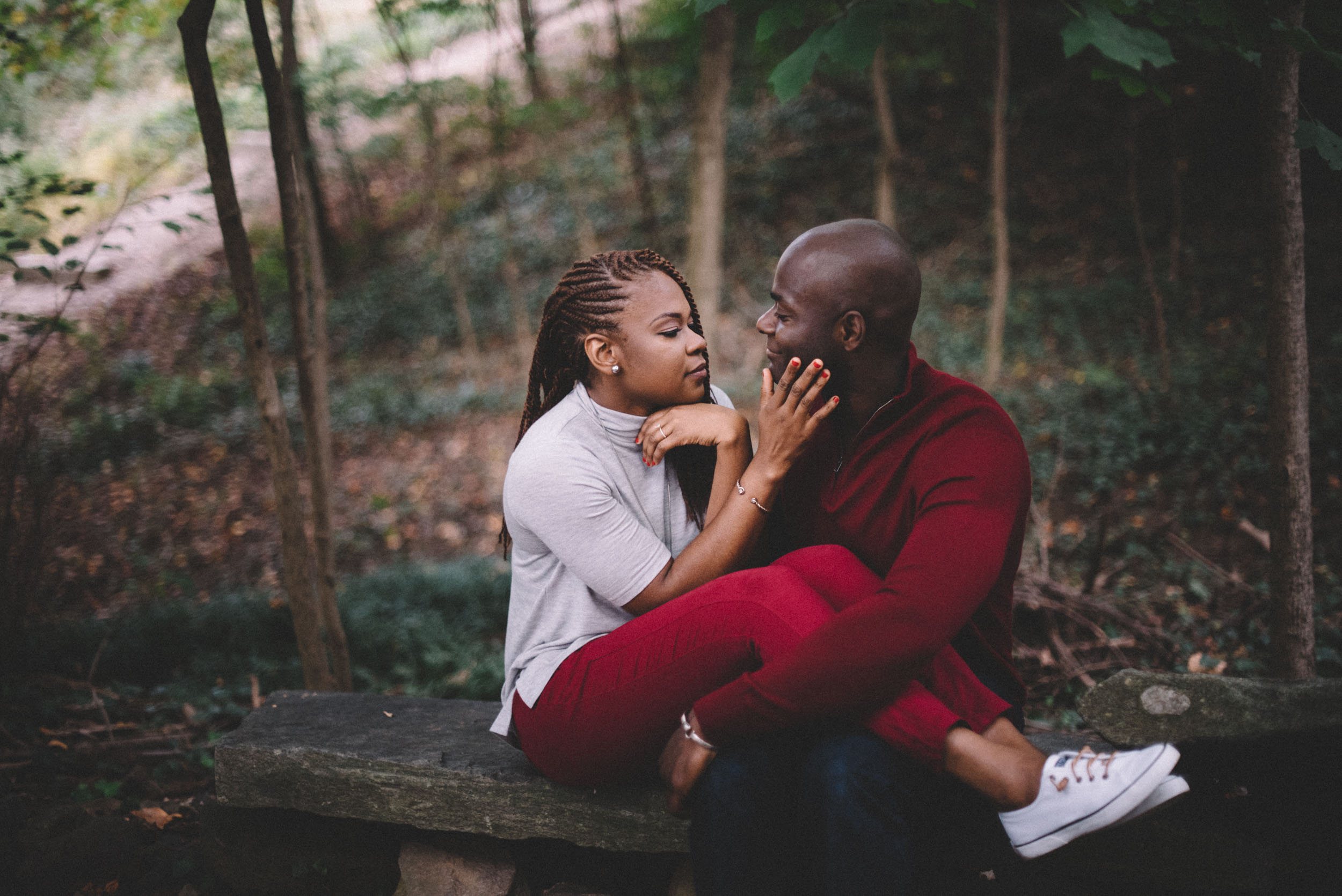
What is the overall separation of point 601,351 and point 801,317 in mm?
562

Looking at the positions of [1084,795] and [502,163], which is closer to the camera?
[1084,795]

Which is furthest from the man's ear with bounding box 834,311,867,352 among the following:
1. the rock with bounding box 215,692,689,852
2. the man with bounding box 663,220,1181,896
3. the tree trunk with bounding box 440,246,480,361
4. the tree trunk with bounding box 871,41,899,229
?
the tree trunk with bounding box 440,246,480,361

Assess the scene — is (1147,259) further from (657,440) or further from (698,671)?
(698,671)

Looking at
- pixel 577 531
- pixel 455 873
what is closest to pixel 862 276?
pixel 577 531

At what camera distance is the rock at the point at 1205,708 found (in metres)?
2.19

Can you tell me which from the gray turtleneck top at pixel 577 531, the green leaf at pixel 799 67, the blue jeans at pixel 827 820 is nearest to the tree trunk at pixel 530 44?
the green leaf at pixel 799 67

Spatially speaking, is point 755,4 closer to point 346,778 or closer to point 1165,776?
point 1165,776

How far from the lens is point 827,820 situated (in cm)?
179

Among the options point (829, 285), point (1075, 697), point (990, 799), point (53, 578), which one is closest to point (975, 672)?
point (990, 799)

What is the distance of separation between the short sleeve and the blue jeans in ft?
1.67

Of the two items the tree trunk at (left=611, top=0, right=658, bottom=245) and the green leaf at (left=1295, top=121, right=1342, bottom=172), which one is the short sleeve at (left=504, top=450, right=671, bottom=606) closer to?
the green leaf at (left=1295, top=121, right=1342, bottom=172)

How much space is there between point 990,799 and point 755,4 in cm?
210

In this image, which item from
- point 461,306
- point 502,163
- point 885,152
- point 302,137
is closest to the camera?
point 885,152

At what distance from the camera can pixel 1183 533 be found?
17.1ft
